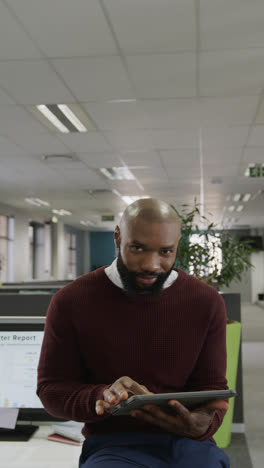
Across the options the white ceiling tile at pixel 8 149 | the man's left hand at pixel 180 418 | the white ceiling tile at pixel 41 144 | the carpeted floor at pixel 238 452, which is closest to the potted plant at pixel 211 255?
the carpeted floor at pixel 238 452

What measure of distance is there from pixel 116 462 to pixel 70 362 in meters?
0.25

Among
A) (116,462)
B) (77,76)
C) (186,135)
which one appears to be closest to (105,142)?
(186,135)

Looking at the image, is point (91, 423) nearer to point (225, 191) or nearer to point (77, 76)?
point (77, 76)

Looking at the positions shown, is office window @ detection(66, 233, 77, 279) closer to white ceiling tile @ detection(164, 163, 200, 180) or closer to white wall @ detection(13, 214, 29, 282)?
white wall @ detection(13, 214, 29, 282)

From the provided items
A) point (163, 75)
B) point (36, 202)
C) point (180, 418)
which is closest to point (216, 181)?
point (36, 202)

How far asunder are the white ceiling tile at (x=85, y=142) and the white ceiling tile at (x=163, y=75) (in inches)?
60.0

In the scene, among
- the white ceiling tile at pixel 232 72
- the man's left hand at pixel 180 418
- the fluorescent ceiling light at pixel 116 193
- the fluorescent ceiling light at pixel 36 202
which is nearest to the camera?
the man's left hand at pixel 180 418

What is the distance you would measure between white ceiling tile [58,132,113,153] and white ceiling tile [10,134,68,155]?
0.36 ft

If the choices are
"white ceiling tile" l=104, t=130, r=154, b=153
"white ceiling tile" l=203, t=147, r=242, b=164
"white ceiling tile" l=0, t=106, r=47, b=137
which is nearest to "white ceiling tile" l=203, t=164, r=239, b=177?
"white ceiling tile" l=203, t=147, r=242, b=164

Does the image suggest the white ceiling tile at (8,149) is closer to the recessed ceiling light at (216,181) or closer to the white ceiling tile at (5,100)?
the white ceiling tile at (5,100)

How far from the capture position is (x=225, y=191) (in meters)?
10.5

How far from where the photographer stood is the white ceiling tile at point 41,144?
618cm

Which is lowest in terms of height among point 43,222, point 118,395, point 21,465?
point 21,465

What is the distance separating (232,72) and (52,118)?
2063 mm
